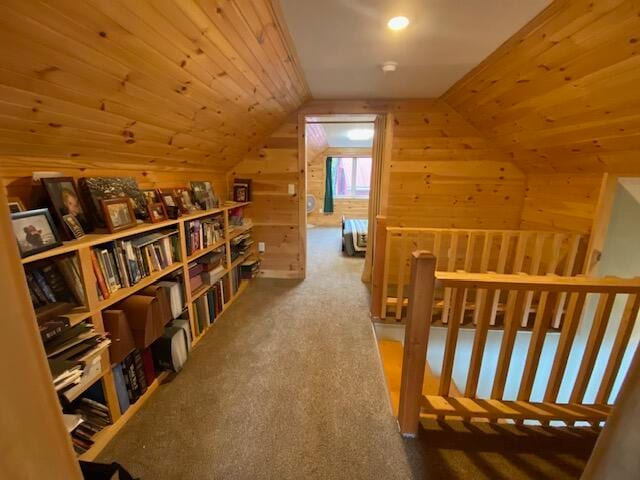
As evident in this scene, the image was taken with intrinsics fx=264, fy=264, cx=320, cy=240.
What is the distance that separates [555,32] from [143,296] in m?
2.62

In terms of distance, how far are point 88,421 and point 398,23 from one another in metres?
2.56

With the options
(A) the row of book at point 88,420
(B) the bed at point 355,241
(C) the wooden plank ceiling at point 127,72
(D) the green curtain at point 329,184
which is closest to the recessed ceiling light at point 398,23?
(C) the wooden plank ceiling at point 127,72

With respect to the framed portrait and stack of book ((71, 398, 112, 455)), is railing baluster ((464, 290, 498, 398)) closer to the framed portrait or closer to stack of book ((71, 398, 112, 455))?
stack of book ((71, 398, 112, 455))

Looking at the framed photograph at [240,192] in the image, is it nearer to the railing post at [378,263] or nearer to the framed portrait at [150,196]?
the framed portrait at [150,196]

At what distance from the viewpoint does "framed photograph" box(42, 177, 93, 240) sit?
1216 millimetres

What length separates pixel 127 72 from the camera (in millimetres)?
1107

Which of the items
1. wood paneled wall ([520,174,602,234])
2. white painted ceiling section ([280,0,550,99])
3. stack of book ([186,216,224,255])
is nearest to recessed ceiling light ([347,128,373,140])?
white painted ceiling section ([280,0,550,99])

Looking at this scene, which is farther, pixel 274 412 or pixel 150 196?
pixel 150 196

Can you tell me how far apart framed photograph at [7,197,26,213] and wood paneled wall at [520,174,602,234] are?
3705 millimetres

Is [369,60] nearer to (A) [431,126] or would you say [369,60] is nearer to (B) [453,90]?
(B) [453,90]

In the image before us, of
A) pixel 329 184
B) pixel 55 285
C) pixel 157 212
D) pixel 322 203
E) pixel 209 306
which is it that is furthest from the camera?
pixel 322 203

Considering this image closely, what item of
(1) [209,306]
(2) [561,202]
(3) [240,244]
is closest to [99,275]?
(1) [209,306]

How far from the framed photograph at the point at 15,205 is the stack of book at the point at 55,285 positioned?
237 millimetres

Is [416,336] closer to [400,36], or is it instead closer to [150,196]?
[400,36]
